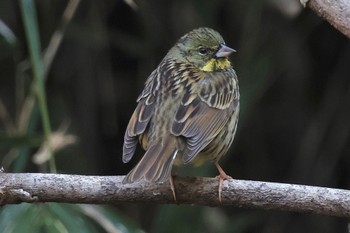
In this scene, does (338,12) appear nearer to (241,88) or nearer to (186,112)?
(186,112)

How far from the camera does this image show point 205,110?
170 inches

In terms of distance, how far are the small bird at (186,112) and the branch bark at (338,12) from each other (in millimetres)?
645

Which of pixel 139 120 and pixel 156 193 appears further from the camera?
pixel 139 120

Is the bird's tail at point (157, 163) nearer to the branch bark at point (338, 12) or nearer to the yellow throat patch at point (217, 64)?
the yellow throat patch at point (217, 64)

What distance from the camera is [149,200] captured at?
12.3ft

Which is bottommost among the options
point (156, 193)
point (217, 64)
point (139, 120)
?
point (156, 193)

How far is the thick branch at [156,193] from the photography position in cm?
359

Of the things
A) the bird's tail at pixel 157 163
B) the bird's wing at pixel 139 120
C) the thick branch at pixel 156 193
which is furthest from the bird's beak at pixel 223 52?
the thick branch at pixel 156 193

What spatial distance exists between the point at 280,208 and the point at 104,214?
157cm

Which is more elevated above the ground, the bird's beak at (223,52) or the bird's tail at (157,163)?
the bird's beak at (223,52)

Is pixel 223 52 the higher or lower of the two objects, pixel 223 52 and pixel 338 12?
the lower

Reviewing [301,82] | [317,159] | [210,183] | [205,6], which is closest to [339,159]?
[317,159]

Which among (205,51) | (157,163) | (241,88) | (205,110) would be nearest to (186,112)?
(205,110)

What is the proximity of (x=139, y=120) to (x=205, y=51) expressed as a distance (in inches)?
23.9
